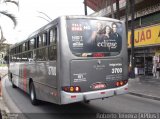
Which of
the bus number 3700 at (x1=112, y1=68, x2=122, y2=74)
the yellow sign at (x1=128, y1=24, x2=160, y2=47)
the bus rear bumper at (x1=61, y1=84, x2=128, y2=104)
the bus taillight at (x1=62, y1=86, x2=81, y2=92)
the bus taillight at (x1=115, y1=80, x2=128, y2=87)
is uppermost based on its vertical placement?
the yellow sign at (x1=128, y1=24, x2=160, y2=47)

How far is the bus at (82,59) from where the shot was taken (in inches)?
377

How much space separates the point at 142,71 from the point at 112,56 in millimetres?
18912

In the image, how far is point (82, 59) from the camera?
9844 millimetres

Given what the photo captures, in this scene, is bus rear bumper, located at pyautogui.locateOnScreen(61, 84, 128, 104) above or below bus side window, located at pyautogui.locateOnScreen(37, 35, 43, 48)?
below

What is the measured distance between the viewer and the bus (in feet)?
31.4

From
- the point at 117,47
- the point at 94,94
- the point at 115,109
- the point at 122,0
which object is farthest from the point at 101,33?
the point at 122,0

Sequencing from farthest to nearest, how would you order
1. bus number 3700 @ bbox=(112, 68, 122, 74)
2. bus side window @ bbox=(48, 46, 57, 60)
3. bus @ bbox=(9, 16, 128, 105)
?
bus number 3700 @ bbox=(112, 68, 122, 74)
bus side window @ bbox=(48, 46, 57, 60)
bus @ bbox=(9, 16, 128, 105)

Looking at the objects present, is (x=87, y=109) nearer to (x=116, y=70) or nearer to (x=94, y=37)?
(x=116, y=70)

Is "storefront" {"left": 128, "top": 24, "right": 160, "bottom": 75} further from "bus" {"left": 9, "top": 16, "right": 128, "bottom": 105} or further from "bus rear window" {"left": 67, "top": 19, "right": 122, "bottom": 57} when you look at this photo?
"bus" {"left": 9, "top": 16, "right": 128, "bottom": 105}

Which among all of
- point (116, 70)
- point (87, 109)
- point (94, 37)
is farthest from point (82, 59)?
point (87, 109)

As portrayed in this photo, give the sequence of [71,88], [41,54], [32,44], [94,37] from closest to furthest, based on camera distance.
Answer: [71,88] < [94,37] < [41,54] < [32,44]

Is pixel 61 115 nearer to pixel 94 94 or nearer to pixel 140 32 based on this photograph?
pixel 94 94

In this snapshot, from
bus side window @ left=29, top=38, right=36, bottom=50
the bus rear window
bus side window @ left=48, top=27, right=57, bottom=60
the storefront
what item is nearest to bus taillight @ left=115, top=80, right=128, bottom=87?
the bus rear window

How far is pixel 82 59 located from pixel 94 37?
0.87m
